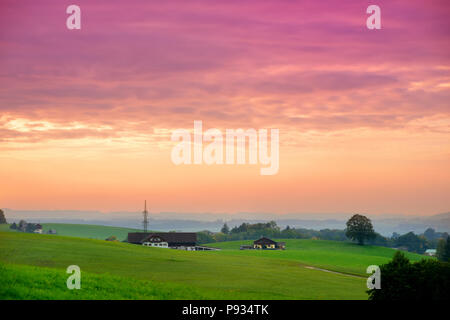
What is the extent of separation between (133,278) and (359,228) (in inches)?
5382

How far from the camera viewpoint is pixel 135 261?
216 feet

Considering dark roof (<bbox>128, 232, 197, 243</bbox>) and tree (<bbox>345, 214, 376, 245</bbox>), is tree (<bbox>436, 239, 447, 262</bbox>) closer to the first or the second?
tree (<bbox>345, 214, 376, 245</bbox>)

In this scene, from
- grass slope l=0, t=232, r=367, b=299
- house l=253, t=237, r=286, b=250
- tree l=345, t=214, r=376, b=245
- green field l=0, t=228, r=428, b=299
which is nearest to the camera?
green field l=0, t=228, r=428, b=299

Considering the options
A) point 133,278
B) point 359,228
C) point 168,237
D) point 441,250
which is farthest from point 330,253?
point 133,278

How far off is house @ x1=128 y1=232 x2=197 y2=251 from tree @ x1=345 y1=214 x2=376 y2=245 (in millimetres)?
49965

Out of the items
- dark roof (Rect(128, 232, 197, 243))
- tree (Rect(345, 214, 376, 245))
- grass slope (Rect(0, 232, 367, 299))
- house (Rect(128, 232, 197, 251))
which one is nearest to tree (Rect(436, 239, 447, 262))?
tree (Rect(345, 214, 376, 245))

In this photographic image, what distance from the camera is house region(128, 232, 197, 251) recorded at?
16638 centimetres

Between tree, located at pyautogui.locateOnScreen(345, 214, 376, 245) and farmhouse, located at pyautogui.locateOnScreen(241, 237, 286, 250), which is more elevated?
tree, located at pyautogui.locateOnScreen(345, 214, 376, 245)

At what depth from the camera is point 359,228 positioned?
16788 centimetres

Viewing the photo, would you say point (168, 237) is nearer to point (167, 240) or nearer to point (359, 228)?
point (167, 240)
